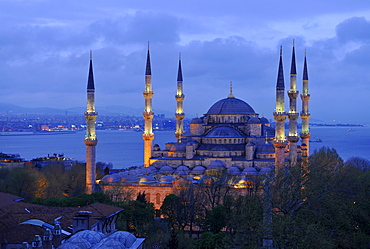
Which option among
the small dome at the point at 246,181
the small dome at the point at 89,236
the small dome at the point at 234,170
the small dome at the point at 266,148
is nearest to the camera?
the small dome at the point at 89,236

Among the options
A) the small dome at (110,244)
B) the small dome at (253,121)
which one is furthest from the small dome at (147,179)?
the small dome at (110,244)

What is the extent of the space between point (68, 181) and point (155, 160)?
20.7ft

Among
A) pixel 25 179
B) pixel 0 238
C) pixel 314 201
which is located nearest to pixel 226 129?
pixel 25 179

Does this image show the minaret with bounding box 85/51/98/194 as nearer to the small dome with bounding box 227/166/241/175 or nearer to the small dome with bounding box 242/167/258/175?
the small dome with bounding box 227/166/241/175

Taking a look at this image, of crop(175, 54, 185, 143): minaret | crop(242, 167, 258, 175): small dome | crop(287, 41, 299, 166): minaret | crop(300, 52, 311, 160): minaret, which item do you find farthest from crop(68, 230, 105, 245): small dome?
crop(300, 52, 311, 160): minaret

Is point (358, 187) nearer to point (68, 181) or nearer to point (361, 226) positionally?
point (361, 226)

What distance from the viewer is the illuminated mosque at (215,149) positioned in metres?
34.5

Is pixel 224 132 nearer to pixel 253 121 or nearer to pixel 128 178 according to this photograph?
pixel 253 121

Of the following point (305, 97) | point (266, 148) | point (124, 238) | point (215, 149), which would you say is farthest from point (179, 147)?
point (124, 238)

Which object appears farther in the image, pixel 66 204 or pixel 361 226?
pixel 66 204

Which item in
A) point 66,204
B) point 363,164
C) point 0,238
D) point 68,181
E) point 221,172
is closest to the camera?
point 0,238

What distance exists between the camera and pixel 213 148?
38.3 meters

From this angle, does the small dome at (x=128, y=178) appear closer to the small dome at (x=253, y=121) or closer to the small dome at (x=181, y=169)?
the small dome at (x=181, y=169)

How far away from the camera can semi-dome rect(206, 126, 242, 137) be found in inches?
1545
